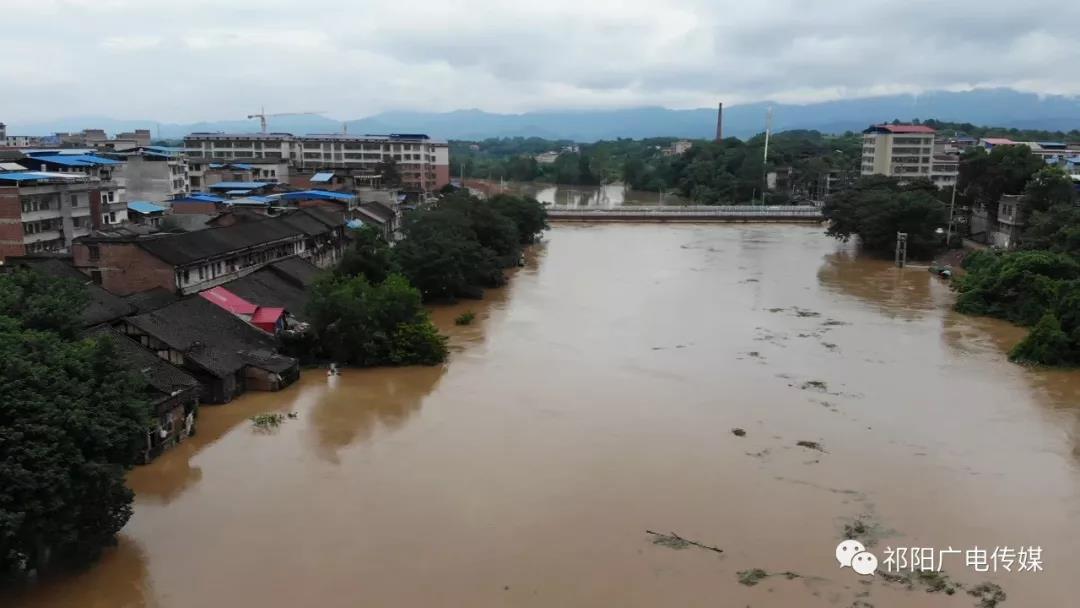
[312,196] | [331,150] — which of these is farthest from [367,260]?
[331,150]

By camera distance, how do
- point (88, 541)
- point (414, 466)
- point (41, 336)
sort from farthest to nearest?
point (414, 466) → point (41, 336) → point (88, 541)

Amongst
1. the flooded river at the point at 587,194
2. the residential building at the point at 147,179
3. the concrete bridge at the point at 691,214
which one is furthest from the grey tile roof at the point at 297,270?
the flooded river at the point at 587,194

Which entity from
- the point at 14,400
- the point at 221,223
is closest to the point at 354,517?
the point at 14,400

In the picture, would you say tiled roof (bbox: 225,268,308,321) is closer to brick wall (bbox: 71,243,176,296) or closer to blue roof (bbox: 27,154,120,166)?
brick wall (bbox: 71,243,176,296)

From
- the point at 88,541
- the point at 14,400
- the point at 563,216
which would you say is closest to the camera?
the point at 14,400

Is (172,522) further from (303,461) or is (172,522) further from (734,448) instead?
(734,448)

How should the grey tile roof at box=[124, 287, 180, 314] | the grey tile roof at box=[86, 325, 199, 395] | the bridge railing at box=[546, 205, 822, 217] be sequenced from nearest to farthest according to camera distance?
1. the grey tile roof at box=[86, 325, 199, 395]
2. the grey tile roof at box=[124, 287, 180, 314]
3. the bridge railing at box=[546, 205, 822, 217]

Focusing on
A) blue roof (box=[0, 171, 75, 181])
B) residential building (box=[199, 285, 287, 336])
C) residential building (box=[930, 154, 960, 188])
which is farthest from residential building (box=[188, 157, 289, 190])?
residential building (box=[930, 154, 960, 188])
